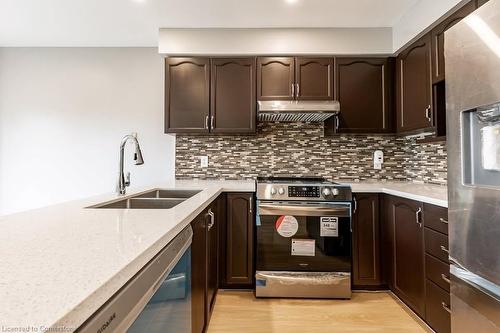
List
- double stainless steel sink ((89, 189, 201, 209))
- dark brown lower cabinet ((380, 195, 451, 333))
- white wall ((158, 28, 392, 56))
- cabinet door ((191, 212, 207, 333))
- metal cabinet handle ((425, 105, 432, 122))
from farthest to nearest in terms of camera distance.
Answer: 1. white wall ((158, 28, 392, 56))
2. metal cabinet handle ((425, 105, 432, 122))
3. dark brown lower cabinet ((380, 195, 451, 333))
4. double stainless steel sink ((89, 189, 201, 209))
5. cabinet door ((191, 212, 207, 333))

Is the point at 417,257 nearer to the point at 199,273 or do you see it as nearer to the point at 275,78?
the point at 199,273

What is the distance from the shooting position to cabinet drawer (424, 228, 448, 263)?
1.62 meters

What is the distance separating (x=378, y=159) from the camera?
2969mm

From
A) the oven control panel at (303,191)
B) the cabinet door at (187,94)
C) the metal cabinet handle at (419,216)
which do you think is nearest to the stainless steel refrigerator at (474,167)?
the metal cabinet handle at (419,216)

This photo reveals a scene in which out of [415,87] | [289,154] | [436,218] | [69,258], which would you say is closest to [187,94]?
[289,154]

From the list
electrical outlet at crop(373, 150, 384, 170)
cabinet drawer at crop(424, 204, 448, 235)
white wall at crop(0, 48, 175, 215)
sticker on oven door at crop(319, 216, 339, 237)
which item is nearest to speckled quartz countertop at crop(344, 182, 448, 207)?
cabinet drawer at crop(424, 204, 448, 235)

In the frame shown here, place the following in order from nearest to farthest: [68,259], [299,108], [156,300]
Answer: [68,259]
[156,300]
[299,108]

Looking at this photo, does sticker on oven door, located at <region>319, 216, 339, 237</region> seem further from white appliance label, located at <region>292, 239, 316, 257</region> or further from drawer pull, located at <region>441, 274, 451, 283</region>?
drawer pull, located at <region>441, 274, 451, 283</region>

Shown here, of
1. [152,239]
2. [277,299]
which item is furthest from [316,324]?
[152,239]

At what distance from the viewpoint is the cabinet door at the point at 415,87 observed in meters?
2.24

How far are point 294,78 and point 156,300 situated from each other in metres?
2.43

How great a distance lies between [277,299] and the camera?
2.31 m

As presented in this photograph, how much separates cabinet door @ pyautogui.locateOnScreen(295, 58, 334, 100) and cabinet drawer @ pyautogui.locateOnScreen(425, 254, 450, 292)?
1623 millimetres

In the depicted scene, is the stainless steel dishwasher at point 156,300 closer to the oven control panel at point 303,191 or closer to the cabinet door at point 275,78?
the oven control panel at point 303,191
